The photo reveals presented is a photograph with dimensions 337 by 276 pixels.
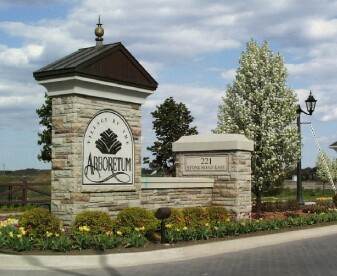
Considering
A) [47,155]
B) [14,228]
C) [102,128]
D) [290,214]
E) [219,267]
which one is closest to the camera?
[219,267]

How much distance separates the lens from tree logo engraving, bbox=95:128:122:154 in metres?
14.3

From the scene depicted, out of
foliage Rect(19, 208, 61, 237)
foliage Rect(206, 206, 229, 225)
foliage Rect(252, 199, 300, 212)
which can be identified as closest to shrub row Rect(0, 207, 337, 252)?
foliage Rect(19, 208, 61, 237)

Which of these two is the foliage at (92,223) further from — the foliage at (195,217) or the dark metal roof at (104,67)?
the dark metal roof at (104,67)

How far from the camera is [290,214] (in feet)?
69.5

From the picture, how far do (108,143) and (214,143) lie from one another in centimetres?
593

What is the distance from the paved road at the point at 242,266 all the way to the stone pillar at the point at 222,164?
15.9 feet

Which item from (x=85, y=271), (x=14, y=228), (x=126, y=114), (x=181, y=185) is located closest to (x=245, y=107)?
(x=181, y=185)

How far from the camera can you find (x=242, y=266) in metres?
11.5

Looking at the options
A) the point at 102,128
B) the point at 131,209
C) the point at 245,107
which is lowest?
the point at 131,209

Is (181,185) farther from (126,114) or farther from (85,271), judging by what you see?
(85,271)

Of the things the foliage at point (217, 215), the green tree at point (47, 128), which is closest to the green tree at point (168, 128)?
the green tree at point (47, 128)

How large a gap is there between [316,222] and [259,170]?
15.7 ft

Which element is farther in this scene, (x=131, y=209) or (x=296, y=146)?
(x=296, y=146)

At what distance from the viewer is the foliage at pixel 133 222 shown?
1338 cm
